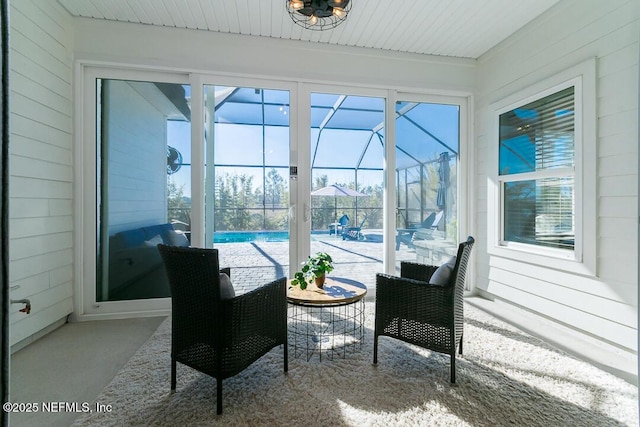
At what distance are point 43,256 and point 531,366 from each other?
12.8 feet

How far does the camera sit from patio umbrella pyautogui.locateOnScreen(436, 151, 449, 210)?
3754mm

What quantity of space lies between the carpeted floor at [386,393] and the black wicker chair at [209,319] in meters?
0.19

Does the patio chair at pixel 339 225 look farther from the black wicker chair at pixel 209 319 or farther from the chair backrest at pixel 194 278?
the chair backrest at pixel 194 278

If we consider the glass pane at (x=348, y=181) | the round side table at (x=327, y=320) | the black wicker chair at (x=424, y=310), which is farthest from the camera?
the glass pane at (x=348, y=181)

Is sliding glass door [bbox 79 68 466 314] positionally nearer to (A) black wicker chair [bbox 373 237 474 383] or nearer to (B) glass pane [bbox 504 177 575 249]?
A: (B) glass pane [bbox 504 177 575 249]

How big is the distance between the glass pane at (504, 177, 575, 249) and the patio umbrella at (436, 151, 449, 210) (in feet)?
2.13

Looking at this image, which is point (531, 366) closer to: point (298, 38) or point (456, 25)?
point (456, 25)

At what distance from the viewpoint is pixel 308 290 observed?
2.35 m

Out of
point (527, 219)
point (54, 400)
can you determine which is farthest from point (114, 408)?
point (527, 219)

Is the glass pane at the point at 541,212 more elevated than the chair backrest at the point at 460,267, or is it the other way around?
the glass pane at the point at 541,212

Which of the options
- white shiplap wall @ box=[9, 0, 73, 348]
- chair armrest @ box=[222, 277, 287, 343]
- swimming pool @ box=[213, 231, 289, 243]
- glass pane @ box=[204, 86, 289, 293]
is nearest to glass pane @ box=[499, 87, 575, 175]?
glass pane @ box=[204, 86, 289, 293]

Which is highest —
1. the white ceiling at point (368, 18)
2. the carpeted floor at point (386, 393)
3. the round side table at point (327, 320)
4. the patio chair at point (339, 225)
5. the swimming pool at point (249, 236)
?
the white ceiling at point (368, 18)

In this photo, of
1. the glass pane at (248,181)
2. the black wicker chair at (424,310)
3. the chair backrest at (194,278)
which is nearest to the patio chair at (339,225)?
the glass pane at (248,181)

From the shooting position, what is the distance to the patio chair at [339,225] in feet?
11.6
